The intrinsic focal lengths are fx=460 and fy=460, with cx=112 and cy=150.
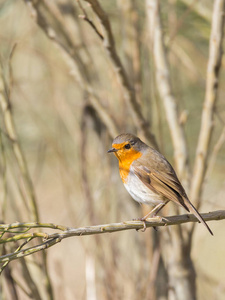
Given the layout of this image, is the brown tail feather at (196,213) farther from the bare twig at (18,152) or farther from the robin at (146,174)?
the bare twig at (18,152)

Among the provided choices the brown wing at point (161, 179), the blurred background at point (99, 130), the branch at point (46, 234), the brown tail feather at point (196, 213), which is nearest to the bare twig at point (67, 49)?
the blurred background at point (99, 130)

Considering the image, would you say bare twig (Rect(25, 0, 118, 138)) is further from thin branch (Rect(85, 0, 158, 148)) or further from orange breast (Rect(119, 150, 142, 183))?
thin branch (Rect(85, 0, 158, 148))

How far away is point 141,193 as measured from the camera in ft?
7.61

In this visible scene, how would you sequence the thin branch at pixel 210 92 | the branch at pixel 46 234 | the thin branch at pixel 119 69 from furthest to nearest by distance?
1. the thin branch at pixel 210 92
2. the thin branch at pixel 119 69
3. the branch at pixel 46 234

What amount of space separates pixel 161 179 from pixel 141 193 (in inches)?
4.8

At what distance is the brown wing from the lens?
2201 mm

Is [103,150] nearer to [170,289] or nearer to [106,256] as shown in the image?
[106,256]

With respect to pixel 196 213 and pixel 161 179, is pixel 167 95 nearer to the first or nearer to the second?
pixel 161 179

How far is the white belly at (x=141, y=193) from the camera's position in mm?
2311

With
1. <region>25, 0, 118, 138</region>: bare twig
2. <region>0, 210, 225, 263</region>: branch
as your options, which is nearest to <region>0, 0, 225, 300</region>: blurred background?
<region>25, 0, 118, 138</region>: bare twig

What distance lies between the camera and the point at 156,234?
3002mm

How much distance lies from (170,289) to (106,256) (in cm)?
44

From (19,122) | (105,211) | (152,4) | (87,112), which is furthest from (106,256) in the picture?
(19,122)

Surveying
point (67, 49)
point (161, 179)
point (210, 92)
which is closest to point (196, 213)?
point (161, 179)
